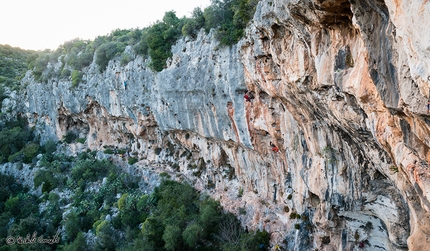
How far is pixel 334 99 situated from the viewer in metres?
7.09

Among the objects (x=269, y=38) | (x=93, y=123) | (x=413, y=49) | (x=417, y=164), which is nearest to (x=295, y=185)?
(x=269, y=38)

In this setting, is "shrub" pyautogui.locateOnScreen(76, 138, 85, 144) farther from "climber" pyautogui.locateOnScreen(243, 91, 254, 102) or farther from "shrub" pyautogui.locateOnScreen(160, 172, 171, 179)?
"climber" pyautogui.locateOnScreen(243, 91, 254, 102)

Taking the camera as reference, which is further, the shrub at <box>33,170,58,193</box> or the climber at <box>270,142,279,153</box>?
the shrub at <box>33,170,58,193</box>

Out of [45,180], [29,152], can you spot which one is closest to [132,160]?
[45,180]

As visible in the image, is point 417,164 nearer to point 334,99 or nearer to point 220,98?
point 334,99

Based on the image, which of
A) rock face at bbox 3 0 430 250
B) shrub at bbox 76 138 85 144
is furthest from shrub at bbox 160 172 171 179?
shrub at bbox 76 138 85 144

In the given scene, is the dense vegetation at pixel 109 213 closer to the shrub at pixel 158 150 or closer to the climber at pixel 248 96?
the shrub at pixel 158 150

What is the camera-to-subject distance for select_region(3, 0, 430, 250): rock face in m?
4.75

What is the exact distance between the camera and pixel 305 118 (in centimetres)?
1023

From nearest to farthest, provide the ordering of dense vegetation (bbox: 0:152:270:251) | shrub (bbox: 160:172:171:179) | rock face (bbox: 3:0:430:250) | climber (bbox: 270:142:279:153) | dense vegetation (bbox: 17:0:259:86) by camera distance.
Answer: rock face (bbox: 3:0:430:250), dense vegetation (bbox: 17:0:259:86), climber (bbox: 270:142:279:153), dense vegetation (bbox: 0:152:270:251), shrub (bbox: 160:172:171:179)

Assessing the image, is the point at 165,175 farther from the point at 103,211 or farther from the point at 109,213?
the point at 103,211

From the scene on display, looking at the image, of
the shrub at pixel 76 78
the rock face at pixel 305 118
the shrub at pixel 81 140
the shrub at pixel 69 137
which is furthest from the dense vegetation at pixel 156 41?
the shrub at pixel 81 140

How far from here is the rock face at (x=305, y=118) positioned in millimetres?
4746

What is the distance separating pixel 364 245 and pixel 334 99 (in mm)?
6226
